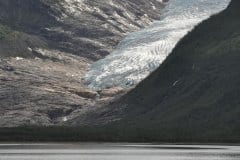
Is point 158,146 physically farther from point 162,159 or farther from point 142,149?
point 162,159

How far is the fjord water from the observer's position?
15338cm

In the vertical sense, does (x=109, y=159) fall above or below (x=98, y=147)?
below

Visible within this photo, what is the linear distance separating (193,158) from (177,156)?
759 cm

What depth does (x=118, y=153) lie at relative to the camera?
554 ft

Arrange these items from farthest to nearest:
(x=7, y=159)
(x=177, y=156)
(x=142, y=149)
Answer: (x=142, y=149)
(x=177, y=156)
(x=7, y=159)

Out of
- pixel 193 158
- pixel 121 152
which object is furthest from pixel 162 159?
pixel 121 152

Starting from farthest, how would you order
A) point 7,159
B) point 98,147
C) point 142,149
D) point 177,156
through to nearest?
point 98,147
point 142,149
point 177,156
point 7,159

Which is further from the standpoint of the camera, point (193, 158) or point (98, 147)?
point (98, 147)

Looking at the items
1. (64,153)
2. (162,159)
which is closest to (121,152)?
(64,153)

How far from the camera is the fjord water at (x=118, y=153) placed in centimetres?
15338

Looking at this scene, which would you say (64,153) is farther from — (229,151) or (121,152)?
(229,151)

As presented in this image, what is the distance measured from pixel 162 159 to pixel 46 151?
3564 centimetres

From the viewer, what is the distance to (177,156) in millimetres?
159125

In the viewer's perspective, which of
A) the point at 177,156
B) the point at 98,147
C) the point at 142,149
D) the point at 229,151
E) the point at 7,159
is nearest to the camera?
the point at 7,159
